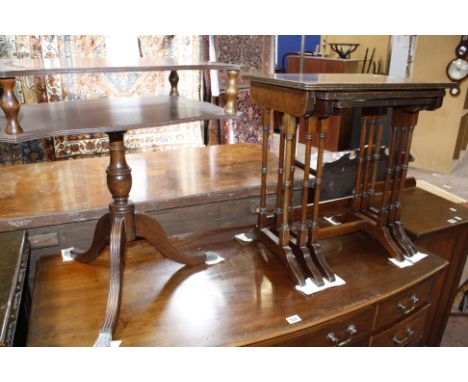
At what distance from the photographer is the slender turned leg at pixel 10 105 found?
911 millimetres

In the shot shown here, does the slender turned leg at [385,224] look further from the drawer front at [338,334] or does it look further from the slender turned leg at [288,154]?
the slender turned leg at [288,154]

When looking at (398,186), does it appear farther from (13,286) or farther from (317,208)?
(13,286)

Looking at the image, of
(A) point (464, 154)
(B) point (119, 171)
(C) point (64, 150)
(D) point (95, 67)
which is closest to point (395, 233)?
(B) point (119, 171)

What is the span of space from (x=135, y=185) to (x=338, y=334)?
1.13m

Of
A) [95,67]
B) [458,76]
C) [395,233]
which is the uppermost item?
[95,67]

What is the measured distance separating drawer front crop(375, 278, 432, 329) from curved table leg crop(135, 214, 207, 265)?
71 cm

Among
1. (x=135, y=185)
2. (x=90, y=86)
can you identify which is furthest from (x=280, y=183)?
(x=90, y=86)

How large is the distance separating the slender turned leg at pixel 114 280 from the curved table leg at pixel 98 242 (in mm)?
75

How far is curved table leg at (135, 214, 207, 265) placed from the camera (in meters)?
1.37

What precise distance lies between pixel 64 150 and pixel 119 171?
216cm

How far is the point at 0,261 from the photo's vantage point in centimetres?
128

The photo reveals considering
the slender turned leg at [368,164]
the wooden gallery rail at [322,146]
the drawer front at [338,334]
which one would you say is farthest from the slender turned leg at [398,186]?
the drawer front at [338,334]

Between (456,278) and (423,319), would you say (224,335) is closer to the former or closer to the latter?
(423,319)

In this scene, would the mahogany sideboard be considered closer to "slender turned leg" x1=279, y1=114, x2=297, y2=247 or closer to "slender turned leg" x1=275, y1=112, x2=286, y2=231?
"slender turned leg" x1=275, y1=112, x2=286, y2=231
